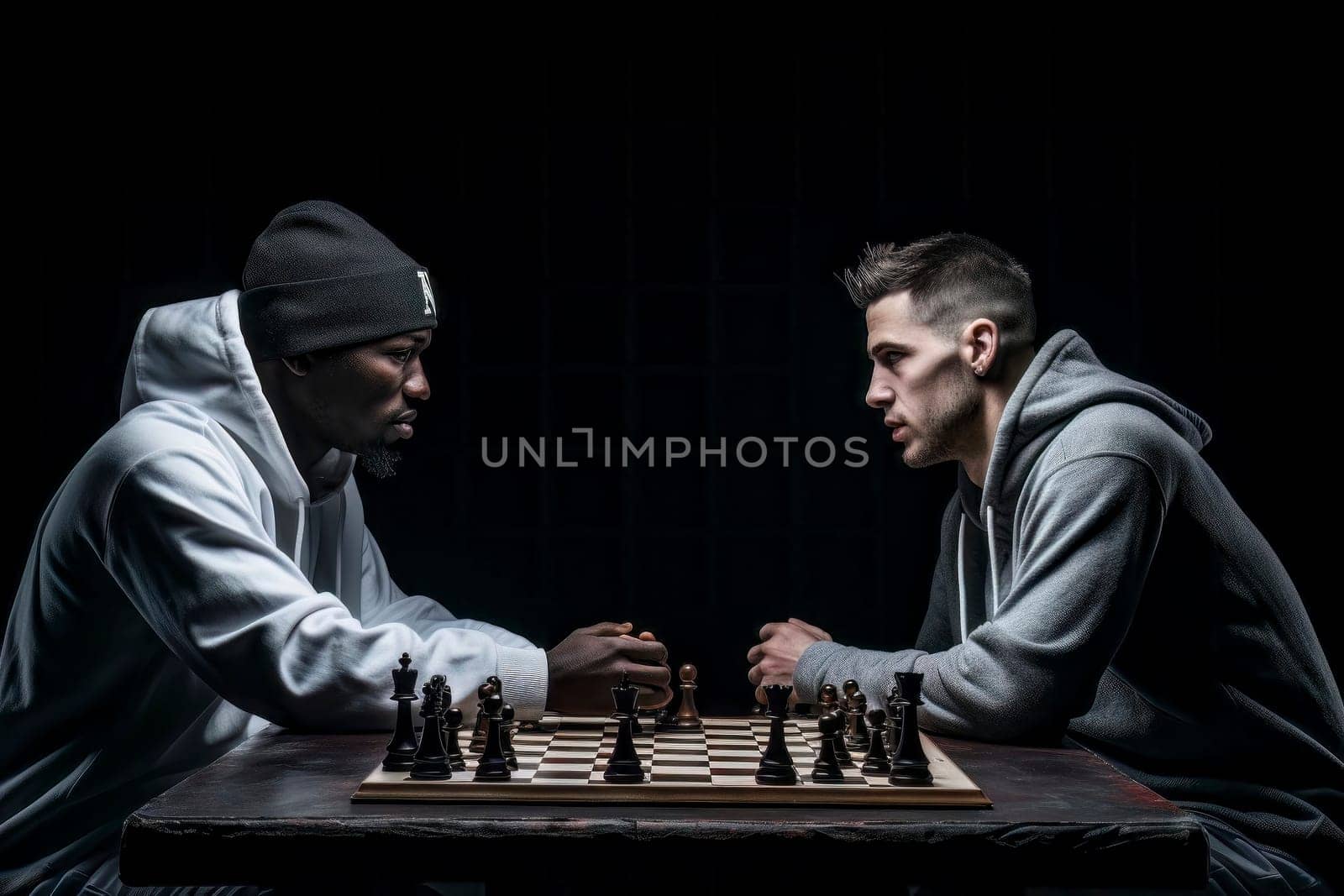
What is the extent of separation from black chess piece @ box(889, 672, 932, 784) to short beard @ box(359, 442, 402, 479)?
4.53ft

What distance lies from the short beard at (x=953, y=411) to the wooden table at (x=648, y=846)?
1262 millimetres

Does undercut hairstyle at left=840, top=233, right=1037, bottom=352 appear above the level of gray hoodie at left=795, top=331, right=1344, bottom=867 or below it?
above

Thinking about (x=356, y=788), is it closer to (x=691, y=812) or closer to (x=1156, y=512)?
(x=691, y=812)

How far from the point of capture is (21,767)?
7.48 ft

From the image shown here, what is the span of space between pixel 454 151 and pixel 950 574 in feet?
5.18

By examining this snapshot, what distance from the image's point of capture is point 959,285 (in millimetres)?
2779

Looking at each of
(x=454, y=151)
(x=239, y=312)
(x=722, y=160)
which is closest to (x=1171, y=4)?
(x=722, y=160)

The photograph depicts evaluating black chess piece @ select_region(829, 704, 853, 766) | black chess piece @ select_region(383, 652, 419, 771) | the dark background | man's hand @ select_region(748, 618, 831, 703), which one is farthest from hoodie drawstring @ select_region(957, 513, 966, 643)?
black chess piece @ select_region(383, 652, 419, 771)

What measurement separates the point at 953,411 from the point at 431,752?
1405mm

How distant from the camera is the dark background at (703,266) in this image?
11.0 ft

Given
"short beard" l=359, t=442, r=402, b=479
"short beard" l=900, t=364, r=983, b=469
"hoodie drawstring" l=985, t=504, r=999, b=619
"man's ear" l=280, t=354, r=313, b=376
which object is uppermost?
"man's ear" l=280, t=354, r=313, b=376

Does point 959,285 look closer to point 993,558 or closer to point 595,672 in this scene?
point 993,558

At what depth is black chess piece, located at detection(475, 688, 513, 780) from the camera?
173 cm

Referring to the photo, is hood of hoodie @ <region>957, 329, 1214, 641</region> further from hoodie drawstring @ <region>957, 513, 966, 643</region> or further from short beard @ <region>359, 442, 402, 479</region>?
short beard @ <region>359, 442, 402, 479</region>
